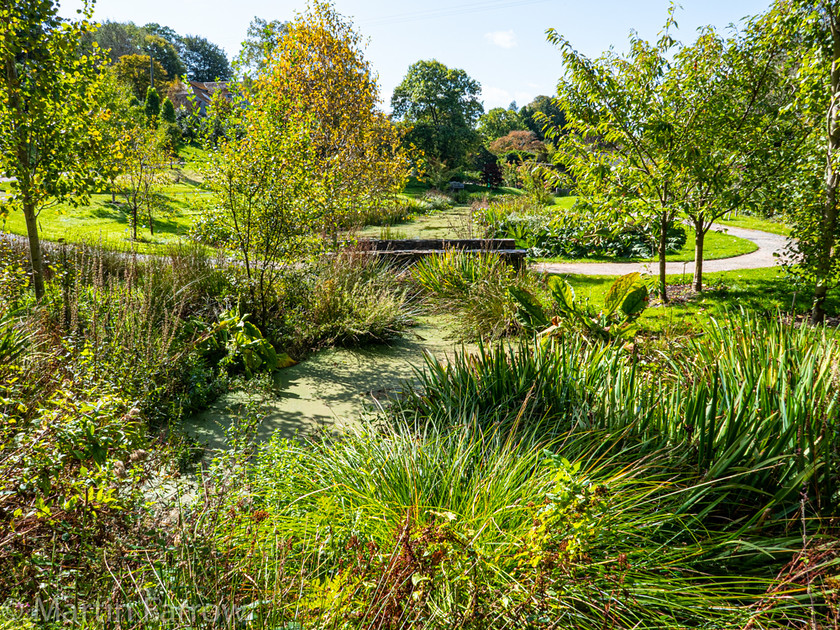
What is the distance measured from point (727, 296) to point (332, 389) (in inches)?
249

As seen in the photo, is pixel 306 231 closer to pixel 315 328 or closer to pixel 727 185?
pixel 315 328

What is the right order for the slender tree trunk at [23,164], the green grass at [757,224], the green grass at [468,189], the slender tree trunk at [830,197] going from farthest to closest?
the green grass at [468,189], the green grass at [757,224], the slender tree trunk at [830,197], the slender tree trunk at [23,164]

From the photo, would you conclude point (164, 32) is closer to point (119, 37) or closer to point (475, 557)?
point (119, 37)

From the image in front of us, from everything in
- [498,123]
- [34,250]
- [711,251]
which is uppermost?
[498,123]

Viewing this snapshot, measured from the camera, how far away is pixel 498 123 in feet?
186

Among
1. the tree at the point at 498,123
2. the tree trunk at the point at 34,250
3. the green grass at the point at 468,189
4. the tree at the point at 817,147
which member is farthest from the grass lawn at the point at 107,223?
the tree at the point at 498,123

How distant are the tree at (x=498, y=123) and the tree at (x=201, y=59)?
1538 inches

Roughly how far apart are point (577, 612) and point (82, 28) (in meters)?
6.33

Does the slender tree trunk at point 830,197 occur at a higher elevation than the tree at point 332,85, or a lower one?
lower

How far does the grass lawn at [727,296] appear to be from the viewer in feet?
21.4

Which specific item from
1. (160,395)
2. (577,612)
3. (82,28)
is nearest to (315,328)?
(160,395)

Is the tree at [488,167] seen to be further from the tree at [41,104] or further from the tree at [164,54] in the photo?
the tree at [164,54]

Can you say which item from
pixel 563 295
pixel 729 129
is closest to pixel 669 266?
pixel 729 129

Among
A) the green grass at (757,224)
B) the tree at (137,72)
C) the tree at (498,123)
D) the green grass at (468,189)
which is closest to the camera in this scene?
the green grass at (757,224)
